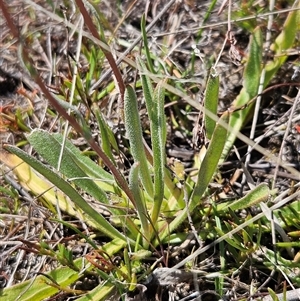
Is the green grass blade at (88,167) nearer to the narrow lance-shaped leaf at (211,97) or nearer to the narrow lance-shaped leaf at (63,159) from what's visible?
the narrow lance-shaped leaf at (63,159)

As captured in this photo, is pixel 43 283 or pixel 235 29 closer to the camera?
pixel 43 283

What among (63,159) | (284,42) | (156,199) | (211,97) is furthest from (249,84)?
(63,159)

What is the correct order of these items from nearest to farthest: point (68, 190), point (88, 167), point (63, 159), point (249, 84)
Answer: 1. point (68, 190)
2. point (63, 159)
3. point (88, 167)
4. point (249, 84)

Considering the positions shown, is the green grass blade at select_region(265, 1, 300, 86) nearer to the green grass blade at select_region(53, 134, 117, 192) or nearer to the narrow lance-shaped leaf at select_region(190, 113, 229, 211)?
the narrow lance-shaped leaf at select_region(190, 113, 229, 211)

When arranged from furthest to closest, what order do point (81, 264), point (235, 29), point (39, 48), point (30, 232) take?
point (39, 48)
point (235, 29)
point (30, 232)
point (81, 264)

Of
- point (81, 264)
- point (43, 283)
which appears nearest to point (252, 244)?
point (81, 264)

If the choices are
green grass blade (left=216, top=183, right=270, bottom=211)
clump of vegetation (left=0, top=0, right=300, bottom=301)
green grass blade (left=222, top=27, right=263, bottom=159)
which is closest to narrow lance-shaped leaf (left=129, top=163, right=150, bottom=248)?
clump of vegetation (left=0, top=0, right=300, bottom=301)

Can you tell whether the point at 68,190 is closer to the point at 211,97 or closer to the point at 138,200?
the point at 138,200

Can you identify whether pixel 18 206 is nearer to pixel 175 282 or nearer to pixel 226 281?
pixel 175 282

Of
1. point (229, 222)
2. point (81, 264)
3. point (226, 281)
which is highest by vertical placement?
point (81, 264)
